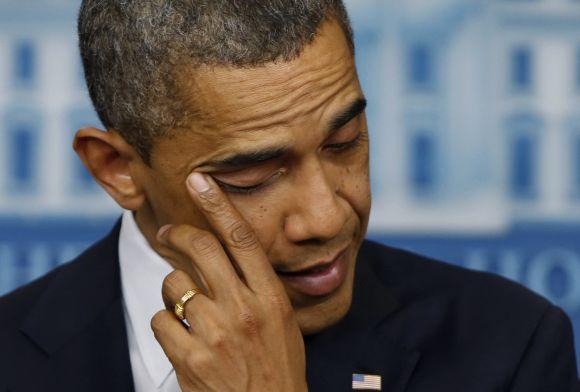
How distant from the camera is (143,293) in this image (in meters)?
2.44

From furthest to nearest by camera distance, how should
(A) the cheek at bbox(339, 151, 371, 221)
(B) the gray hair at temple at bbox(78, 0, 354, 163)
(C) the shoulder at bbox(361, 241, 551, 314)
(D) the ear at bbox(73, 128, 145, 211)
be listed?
(C) the shoulder at bbox(361, 241, 551, 314) → (D) the ear at bbox(73, 128, 145, 211) → (A) the cheek at bbox(339, 151, 371, 221) → (B) the gray hair at temple at bbox(78, 0, 354, 163)

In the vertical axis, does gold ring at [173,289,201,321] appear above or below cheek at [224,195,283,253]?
below

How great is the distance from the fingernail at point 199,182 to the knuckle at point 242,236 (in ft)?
0.29

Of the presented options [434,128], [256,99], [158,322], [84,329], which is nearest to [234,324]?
[158,322]

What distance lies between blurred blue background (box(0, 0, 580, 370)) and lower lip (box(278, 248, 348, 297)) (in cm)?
124

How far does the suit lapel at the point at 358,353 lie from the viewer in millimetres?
2334

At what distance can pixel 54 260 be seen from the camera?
11.1 ft

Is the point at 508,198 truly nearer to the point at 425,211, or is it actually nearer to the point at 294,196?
the point at 425,211

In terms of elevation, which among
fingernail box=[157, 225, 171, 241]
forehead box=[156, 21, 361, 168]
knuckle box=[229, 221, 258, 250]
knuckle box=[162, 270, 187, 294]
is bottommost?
knuckle box=[162, 270, 187, 294]

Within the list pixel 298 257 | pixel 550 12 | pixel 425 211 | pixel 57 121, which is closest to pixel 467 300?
pixel 298 257

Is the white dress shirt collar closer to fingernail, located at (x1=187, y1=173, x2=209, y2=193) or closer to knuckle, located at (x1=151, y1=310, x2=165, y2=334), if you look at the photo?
knuckle, located at (x1=151, y1=310, x2=165, y2=334)

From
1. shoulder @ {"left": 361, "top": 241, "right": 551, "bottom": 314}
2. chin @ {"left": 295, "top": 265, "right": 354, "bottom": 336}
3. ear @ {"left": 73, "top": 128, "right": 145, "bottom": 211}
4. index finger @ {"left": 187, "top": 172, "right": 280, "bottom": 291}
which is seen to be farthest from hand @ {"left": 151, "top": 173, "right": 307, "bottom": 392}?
shoulder @ {"left": 361, "top": 241, "right": 551, "bottom": 314}

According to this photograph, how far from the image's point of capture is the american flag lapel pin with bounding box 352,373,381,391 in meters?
2.32

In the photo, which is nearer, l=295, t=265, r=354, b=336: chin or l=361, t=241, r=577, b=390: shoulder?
l=295, t=265, r=354, b=336: chin
